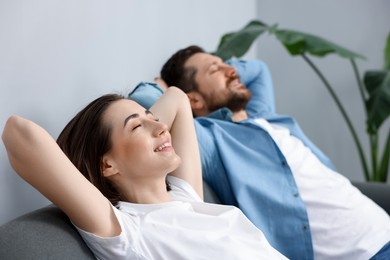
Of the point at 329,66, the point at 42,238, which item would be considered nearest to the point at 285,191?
the point at 42,238

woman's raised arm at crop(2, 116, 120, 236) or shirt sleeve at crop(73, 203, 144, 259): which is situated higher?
woman's raised arm at crop(2, 116, 120, 236)

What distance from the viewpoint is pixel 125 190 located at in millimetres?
1465

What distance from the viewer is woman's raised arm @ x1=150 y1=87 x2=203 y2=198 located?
5.45 feet

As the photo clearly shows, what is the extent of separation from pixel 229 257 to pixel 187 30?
1599mm

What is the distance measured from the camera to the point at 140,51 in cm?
228

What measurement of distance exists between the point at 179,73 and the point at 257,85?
0.45 m

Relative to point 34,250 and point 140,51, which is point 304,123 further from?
point 34,250

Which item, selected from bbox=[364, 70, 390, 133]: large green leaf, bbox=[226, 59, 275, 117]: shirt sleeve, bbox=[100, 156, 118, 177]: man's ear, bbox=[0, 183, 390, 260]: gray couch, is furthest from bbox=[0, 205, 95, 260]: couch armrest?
bbox=[364, 70, 390, 133]: large green leaf

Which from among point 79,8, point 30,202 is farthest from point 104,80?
point 30,202

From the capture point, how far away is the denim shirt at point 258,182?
198cm

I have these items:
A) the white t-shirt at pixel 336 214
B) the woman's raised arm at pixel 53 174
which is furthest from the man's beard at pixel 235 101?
the woman's raised arm at pixel 53 174

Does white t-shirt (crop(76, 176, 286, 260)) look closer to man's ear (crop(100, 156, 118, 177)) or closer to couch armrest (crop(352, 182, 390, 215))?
man's ear (crop(100, 156, 118, 177))

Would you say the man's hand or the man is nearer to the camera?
the man

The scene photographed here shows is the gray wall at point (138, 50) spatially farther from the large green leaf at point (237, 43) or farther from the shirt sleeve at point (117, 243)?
the shirt sleeve at point (117, 243)
